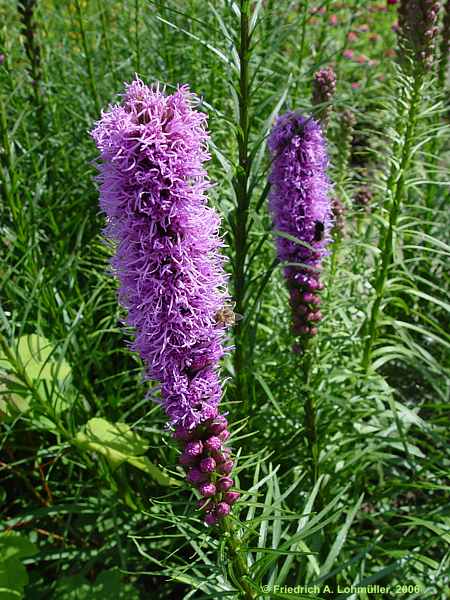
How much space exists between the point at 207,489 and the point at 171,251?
0.66 metres

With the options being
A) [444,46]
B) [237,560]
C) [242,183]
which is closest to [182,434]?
[237,560]

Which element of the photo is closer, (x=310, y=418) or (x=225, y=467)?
(x=225, y=467)

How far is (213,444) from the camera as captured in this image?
161 cm

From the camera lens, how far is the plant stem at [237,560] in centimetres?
166

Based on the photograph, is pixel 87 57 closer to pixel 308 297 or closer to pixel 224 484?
pixel 308 297

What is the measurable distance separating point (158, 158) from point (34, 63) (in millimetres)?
2485

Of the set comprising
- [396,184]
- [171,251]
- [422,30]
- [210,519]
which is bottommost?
[210,519]

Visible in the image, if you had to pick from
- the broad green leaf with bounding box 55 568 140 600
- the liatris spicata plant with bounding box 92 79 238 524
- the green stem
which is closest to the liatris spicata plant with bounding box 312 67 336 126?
the liatris spicata plant with bounding box 92 79 238 524

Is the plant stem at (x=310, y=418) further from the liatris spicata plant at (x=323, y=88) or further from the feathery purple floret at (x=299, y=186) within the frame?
the liatris spicata plant at (x=323, y=88)

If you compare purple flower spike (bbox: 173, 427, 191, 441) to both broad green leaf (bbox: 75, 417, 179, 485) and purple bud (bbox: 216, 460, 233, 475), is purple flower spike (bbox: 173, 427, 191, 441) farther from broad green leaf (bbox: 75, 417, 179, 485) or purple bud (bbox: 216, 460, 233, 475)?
broad green leaf (bbox: 75, 417, 179, 485)

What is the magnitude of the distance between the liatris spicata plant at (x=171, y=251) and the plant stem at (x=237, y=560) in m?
0.08

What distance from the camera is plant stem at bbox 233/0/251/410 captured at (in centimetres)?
190

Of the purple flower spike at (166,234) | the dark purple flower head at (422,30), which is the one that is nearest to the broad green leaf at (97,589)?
the purple flower spike at (166,234)

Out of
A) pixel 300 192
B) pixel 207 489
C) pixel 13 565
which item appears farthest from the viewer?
pixel 13 565
